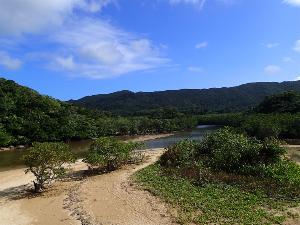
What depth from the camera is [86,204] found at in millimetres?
21375

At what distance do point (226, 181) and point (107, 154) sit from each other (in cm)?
1041

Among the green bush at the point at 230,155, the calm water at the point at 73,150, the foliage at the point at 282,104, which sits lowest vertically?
the calm water at the point at 73,150

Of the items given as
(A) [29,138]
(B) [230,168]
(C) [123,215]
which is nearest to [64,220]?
(C) [123,215]

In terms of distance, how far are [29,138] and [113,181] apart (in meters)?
60.5

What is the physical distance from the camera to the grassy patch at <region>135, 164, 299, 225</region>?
1698cm

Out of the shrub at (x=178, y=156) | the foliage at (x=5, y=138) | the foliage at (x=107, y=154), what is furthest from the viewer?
the foliage at (x=5, y=138)

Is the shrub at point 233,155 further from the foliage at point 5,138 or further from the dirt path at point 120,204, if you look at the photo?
the foliage at point 5,138

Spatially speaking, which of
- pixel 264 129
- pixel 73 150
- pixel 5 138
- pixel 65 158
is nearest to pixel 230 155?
pixel 65 158

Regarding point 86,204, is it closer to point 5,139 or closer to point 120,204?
point 120,204

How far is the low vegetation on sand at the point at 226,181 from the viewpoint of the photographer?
17.7 meters

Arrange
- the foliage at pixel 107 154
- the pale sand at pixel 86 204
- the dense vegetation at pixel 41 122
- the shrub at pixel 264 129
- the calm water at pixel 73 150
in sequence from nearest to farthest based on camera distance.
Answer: the pale sand at pixel 86 204 → the foliage at pixel 107 154 → the calm water at pixel 73 150 → the shrub at pixel 264 129 → the dense vegetation at pixel 41 122

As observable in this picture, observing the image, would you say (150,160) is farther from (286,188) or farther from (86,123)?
(86,123)

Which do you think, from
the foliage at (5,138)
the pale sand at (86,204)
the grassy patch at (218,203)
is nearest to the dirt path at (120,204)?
the pale sand at (86,204)

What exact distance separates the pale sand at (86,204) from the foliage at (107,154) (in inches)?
95.6
